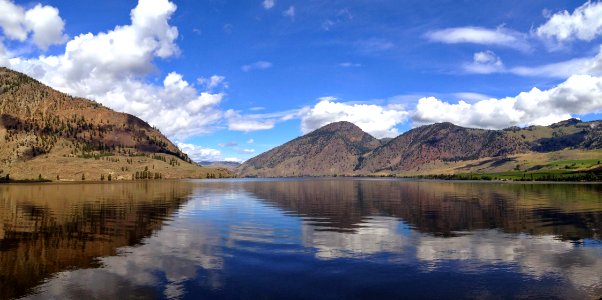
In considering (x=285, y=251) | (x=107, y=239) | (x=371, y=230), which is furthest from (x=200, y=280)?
(x=371, y=230)

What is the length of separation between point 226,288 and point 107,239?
80.6 feet

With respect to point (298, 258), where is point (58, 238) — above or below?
above

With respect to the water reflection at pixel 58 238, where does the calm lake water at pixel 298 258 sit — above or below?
below

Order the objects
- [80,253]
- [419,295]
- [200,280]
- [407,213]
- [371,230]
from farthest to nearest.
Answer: [407,213] → [371,230] → [80,253] → [200,280] → [419,295]

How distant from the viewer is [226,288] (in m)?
27.2

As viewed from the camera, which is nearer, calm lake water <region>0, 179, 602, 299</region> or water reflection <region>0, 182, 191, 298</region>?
calm lake water <region>0, 179, 602, 299</region>

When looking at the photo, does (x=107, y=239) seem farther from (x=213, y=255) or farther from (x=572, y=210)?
(x=572, y=210)

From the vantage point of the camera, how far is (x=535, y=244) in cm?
4384

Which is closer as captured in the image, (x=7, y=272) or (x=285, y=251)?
(x=7, y=272)

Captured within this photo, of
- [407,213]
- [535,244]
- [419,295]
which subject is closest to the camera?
[419,295]

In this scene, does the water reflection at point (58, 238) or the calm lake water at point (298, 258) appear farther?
the water reflection at point (58, 238)

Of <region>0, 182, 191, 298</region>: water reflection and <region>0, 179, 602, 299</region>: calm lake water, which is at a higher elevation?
<region>0, 182, 191, 298</region>: water reflection

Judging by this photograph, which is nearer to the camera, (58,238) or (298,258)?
(298,258)

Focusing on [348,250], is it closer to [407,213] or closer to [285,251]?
[285,251]
